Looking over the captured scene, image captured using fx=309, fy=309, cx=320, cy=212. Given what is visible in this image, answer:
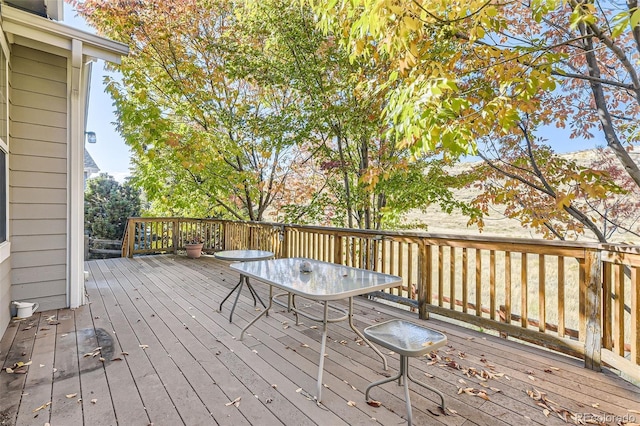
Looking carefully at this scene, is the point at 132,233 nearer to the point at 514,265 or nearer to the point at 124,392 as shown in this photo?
the point at 124,392

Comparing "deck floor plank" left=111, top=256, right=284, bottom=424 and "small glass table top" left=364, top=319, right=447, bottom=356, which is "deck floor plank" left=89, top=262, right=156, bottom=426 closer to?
"deck floor plank" left=111, top=256, right=284, bottom=424

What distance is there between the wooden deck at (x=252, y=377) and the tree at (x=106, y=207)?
242 inches

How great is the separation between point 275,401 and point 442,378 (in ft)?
4.14

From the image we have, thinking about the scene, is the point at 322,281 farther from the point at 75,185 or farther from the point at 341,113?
the point at 341,113

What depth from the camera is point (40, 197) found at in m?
3.63

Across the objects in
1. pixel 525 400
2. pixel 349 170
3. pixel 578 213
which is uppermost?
pixel 349 170

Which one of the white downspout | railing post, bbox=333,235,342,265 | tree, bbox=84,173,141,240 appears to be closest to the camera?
the white downspout

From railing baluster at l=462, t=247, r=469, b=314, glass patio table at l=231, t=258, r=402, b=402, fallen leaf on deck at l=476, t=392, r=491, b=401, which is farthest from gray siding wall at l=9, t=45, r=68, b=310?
railing baluster at l=462, t=247, r=469, b=314

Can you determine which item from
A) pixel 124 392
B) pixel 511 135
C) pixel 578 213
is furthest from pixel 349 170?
pixel 124 392

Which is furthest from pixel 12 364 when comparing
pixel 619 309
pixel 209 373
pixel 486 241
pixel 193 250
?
pixel 193 250

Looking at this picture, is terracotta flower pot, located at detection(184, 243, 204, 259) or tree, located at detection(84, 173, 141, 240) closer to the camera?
terracotta flower pot, located at detection(184, 243, 204, 259)

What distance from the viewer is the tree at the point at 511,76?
2.42m

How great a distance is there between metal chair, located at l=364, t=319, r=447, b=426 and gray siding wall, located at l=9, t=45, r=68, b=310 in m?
3.98

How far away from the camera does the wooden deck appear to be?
191 cm
